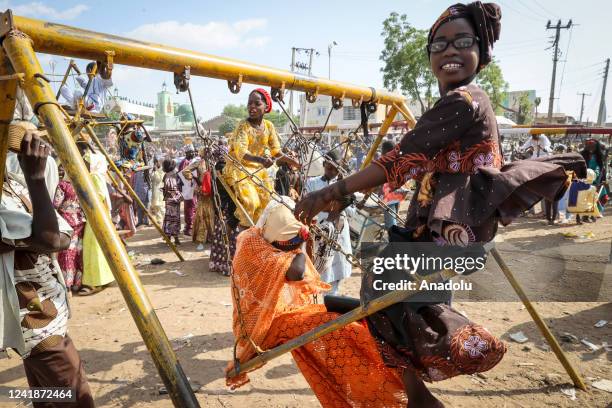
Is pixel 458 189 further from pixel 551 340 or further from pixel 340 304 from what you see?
pixel 551 340

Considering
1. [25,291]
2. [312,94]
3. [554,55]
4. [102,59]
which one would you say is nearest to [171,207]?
[312,94]

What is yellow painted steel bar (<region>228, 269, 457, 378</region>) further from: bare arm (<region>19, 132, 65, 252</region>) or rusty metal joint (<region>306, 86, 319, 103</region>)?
rusty metal joint (<region>306, 86, 319, 103</region>)

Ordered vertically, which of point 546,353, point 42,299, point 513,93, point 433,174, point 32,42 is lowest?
point 546,353

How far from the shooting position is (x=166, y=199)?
877 centimetres

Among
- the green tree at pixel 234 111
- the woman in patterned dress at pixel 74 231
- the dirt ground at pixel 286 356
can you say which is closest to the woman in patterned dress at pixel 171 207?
the dirt ground at pixel 286 356

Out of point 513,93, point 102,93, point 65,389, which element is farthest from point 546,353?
point 513,93

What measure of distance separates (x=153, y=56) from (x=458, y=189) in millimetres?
1659

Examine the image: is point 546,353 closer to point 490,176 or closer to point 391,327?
point 391,327

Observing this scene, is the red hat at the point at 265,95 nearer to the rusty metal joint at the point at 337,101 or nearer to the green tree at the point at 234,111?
the rusty metal joint at the point at 337,101

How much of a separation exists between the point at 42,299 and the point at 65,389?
0.50 meters

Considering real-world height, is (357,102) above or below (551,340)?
above

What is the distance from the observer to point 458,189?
147 centimetres

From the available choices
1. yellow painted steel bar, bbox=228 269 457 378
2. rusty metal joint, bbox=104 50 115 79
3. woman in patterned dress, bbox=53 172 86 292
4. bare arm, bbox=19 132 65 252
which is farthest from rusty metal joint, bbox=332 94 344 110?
woman in patterned dress, bbox=53 172 86 292

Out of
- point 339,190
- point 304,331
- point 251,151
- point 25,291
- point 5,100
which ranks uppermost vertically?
point 5,100
